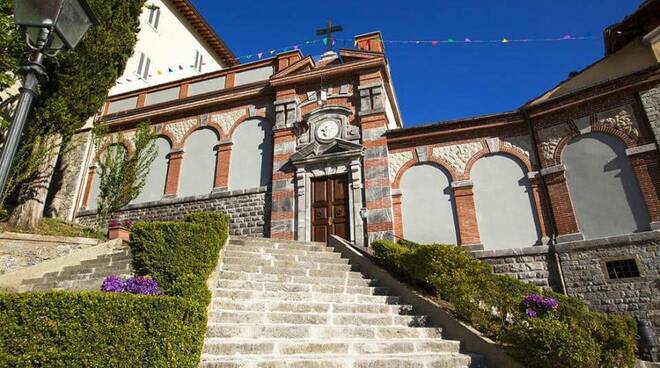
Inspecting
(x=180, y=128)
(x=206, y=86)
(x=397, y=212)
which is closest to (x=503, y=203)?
(x=397, y=212)

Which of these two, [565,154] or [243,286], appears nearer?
[243,286]

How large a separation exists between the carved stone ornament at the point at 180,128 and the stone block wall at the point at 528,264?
12856 millimetres

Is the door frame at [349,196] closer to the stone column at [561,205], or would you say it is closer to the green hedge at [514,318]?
the green hedge at [514,318]

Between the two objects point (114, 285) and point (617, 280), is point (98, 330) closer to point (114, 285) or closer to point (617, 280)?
point (114, 285)

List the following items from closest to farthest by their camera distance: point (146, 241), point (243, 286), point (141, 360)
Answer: point (141, 360) < point (146, 241) < point (243, 286)

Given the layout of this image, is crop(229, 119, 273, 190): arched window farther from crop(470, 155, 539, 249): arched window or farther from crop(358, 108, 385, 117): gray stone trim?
crop(470, 155, 539, 249): arched window

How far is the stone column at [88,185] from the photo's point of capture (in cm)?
1672

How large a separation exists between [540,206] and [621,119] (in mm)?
3445

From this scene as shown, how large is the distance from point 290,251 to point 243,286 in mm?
2844

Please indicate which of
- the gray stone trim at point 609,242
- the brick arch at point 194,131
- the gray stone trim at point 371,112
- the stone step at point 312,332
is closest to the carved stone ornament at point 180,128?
the brick arch at point 194,131

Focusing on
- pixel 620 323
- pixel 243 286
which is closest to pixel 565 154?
pixel 620 323

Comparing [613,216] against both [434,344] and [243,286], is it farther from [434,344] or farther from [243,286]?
[243,286]

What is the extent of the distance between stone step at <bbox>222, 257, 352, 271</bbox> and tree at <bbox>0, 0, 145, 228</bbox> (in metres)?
7.49

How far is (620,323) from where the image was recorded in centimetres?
621
